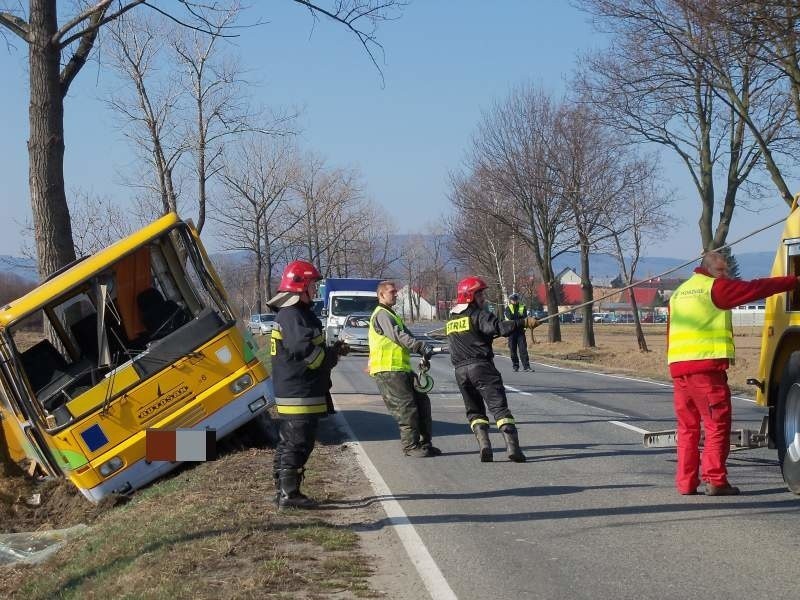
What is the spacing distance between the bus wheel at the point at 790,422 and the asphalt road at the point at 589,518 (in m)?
0.25

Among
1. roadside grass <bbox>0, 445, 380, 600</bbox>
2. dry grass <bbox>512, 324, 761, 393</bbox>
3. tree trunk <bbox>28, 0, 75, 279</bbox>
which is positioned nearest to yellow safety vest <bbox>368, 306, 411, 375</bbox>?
roadside grass <bbox>0, 445, 380, 600</bbox>

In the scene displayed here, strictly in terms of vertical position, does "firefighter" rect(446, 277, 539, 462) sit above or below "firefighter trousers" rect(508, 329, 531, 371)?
above

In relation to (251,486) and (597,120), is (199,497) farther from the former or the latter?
(597,120)

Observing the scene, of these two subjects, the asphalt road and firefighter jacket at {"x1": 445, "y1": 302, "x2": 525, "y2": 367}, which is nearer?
the asphalt road

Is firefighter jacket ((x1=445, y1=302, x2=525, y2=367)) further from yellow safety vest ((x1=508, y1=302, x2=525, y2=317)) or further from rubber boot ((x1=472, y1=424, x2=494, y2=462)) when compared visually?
yellow safety vest ((x1=508, y1=302, x2=525, y2=317))

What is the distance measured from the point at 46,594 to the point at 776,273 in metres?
6.29

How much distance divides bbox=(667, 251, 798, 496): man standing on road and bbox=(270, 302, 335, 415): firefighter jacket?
2.96 metres

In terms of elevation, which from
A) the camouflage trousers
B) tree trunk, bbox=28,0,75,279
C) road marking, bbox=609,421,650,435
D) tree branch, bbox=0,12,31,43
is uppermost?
tree branch, bbox=0,12,31,43

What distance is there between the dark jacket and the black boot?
644 mm

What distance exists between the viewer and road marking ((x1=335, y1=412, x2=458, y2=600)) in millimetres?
5836

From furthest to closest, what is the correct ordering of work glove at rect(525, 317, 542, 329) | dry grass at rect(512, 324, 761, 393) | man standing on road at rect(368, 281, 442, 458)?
dry grass at rect(512, 324, 761, 393), man standing on road at rect(368, 281, 442, 458), work glove at rect(525, 317, 542, 329)

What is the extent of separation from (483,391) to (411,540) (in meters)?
3.18

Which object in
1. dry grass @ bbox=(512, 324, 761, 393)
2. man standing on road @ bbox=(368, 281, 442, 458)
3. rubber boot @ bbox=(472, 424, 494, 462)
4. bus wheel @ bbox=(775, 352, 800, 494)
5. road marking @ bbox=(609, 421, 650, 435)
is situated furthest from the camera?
dry grass @ bbox=(512, 324, 761, 393)

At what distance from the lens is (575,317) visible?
10600cm
